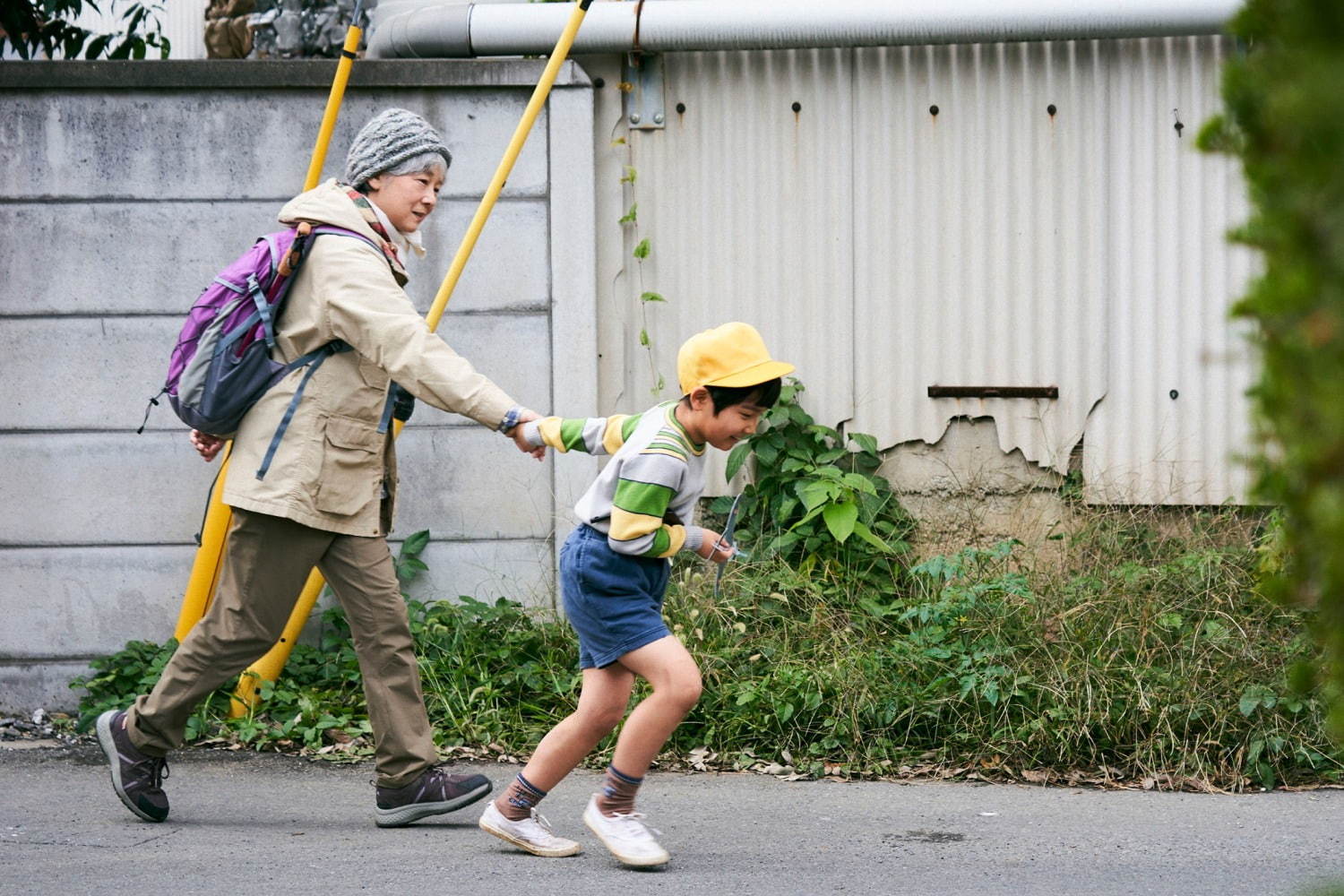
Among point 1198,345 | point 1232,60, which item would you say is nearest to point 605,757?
point 1198,345

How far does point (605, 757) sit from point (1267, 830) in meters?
1.99

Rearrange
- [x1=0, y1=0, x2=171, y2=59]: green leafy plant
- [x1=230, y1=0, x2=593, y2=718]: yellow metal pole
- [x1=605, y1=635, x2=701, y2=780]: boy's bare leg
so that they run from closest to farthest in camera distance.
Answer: [x1=605, y1=635, x2=701, y2=780]: boy's bare leg < [x1=230, y1=0, x2=593, y2=718]: yellow metal pole < [x1=0, y1=0, x2=171, y2=59]: green leafy plant

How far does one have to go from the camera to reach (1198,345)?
5.72 meters

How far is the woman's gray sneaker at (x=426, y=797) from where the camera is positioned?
13.5 feet

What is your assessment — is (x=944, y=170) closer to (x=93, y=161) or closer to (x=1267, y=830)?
(x=1267, y=830)

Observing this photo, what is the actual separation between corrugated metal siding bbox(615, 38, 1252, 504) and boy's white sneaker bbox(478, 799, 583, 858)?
2386 millimetres

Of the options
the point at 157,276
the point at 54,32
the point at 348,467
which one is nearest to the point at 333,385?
the point at 348,467

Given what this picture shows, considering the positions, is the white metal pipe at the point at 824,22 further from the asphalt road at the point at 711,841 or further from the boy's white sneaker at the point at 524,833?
the boy's white sneaker at the point at 524,833

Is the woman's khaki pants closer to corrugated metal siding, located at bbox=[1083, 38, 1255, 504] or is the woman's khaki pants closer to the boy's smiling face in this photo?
the boy's smiling face

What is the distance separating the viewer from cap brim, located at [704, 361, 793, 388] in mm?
3602

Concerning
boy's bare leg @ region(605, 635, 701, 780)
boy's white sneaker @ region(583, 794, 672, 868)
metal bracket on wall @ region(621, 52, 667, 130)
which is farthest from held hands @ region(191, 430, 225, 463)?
metal bracket on wall @ region(621, 52, 667, 130)

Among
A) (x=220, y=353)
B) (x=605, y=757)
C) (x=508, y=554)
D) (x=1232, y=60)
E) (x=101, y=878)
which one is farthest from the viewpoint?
(x=508, y=554)

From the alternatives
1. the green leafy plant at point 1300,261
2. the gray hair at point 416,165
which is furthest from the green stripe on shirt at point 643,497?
the green leafy plant at point 1300,261

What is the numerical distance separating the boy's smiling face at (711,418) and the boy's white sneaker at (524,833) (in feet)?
3.64
